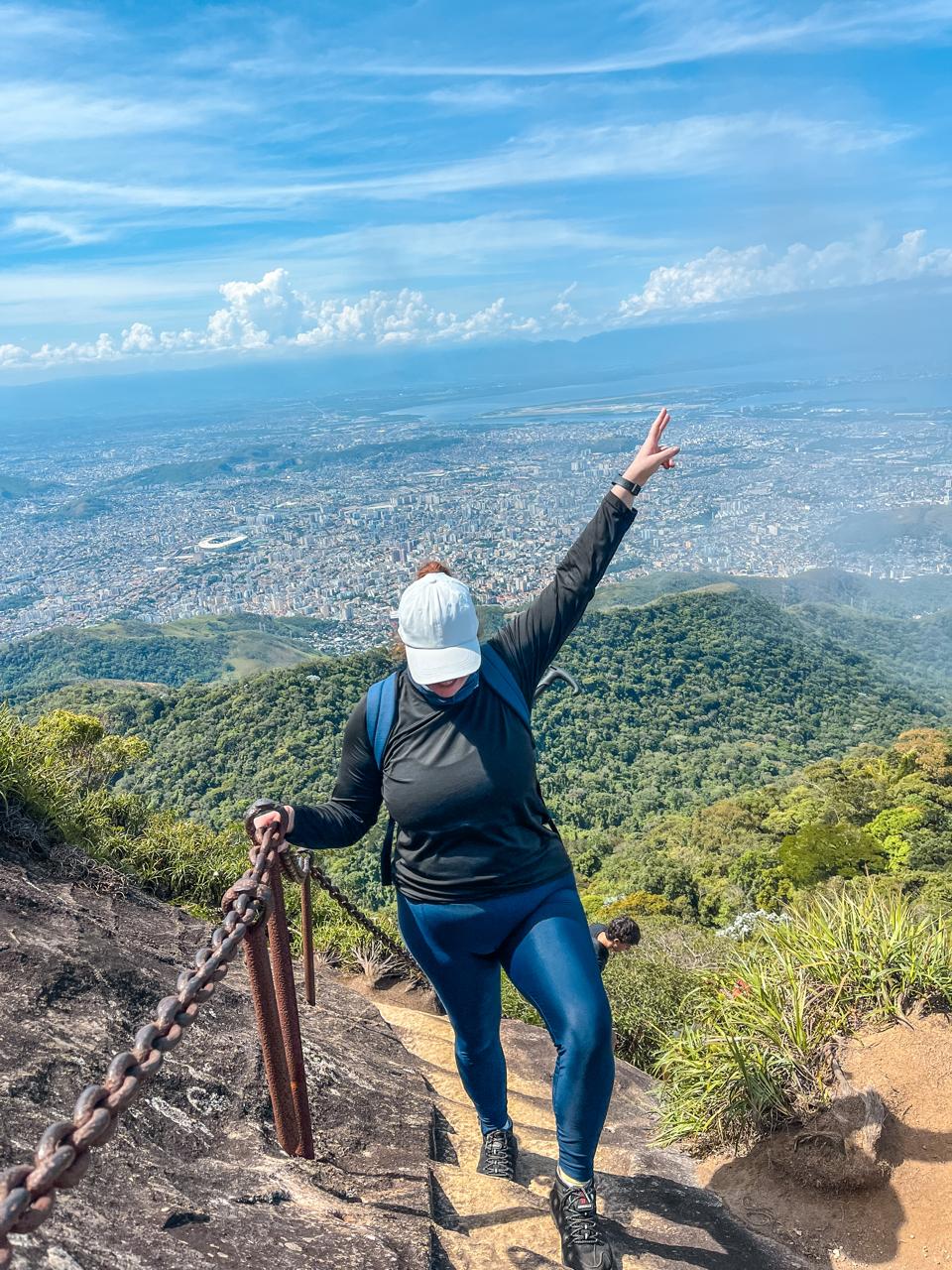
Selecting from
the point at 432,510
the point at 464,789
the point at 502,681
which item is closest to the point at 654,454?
the point at 502,681

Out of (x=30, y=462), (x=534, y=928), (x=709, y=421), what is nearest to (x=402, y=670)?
(x=534, y=928)

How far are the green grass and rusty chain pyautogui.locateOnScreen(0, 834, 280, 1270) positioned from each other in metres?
2.36

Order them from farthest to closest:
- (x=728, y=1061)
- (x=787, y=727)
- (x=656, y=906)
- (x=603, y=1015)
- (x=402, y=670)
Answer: (x=787, y=727) < (x=656, y=906) < (x=728, y=1061) < (x=402, y=670) < (x=603, y=1015)

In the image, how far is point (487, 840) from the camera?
2.51m

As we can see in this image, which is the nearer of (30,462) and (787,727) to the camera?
(787,727)

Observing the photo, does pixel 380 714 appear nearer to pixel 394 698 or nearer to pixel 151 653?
pixel 394 698

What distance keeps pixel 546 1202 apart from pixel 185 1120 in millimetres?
1126

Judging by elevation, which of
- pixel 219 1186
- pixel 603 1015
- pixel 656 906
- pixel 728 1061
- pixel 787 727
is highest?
pixel 603 1015

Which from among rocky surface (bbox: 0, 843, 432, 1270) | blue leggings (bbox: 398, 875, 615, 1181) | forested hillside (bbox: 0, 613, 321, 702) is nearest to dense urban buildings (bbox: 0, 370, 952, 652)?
forested hillside (bbox: 0, 613, 321, 702)

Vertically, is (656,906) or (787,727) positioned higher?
(656,906)

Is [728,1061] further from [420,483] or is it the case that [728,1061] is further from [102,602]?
[420,483]

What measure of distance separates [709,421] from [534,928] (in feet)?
580

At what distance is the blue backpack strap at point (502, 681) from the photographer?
260 cm

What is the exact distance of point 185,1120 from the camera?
2.54m
